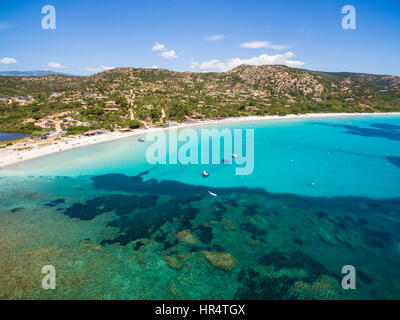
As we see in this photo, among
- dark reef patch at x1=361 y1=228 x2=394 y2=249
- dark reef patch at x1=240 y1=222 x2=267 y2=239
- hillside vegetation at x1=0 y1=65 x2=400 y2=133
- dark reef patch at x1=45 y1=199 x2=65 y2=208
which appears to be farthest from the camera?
hillside vegetation at x1=0 y1=65 x2=400 y2=133

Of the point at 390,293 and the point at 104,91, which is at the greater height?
the point at 104,91

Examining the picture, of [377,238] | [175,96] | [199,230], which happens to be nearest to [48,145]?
[199,230]

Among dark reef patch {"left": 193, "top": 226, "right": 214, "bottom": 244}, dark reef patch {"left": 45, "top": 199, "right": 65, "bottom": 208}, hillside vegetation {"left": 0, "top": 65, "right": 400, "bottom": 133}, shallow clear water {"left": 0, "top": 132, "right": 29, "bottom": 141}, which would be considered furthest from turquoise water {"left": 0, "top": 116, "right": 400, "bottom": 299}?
hillside vegetation {"left": 0, "top": 65, "right": 400, "bottom": 133}

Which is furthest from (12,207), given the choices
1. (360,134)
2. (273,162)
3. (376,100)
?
(376,100)

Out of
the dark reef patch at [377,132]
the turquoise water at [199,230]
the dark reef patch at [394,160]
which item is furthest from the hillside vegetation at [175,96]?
the dark reef patch at [394,160]

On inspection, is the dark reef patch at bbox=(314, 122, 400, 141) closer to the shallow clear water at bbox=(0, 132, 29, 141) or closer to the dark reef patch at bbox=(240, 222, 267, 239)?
the dark reef patch at bbox=(240, 222, 267, 239)

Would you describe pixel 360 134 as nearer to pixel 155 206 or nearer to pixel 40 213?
pixel 155 206

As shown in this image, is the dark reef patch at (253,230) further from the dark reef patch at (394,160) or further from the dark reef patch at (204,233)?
the dark reef patch at (394,160)
